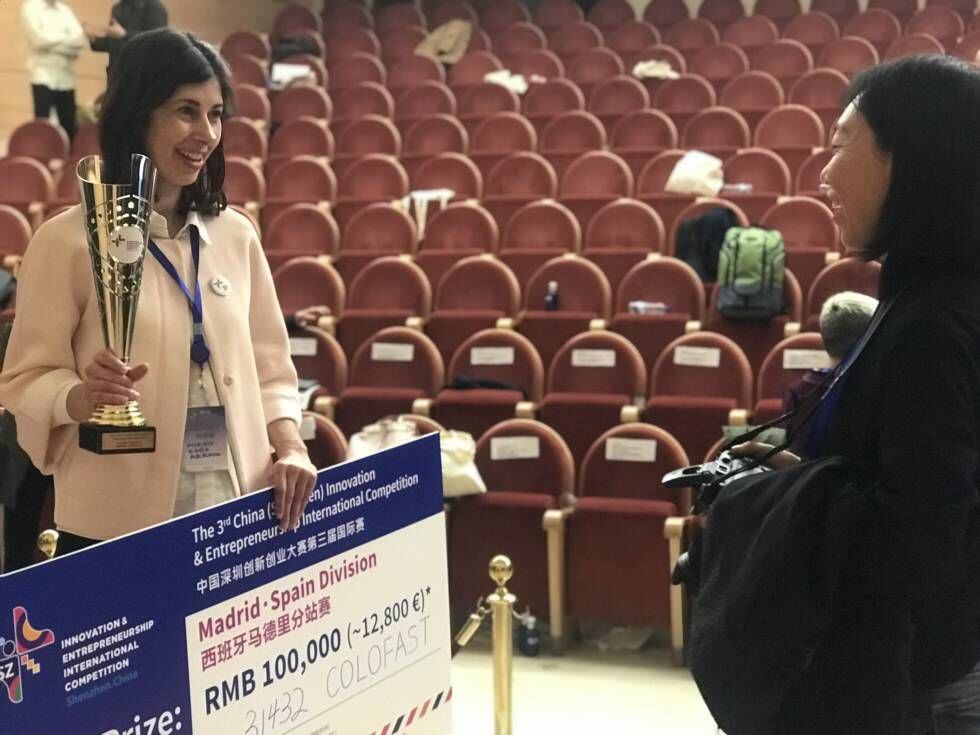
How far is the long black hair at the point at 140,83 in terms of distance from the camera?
151 cm

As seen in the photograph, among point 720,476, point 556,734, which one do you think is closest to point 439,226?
point 556,734

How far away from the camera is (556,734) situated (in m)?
3.07

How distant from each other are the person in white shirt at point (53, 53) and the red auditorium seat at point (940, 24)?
5.48 metres

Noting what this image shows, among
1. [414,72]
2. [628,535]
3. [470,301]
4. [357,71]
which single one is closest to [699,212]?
[470,301]

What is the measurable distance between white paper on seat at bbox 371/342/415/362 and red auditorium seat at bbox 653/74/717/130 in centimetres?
329

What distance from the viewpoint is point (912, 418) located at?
112 centimetres

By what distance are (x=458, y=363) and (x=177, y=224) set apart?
9.24 feet

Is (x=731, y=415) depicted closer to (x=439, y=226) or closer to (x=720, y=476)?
(x=439, y=226)

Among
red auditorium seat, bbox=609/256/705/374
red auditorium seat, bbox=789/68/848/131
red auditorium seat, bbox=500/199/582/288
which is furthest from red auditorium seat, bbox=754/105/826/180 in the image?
red auditorium seat, bbox=609/256/705/374

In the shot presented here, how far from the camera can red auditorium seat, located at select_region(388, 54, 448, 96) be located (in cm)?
816

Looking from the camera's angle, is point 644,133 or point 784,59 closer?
point 644,133

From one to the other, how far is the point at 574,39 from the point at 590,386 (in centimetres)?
509

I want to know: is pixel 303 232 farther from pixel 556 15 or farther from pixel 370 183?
pixel 556 15

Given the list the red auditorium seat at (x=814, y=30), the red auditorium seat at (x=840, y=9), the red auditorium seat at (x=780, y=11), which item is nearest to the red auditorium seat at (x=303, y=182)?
the red auditorium seat at (x=814, y=30)
